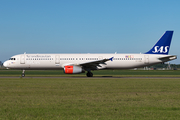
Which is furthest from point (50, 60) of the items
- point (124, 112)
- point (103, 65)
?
point (124, 112)

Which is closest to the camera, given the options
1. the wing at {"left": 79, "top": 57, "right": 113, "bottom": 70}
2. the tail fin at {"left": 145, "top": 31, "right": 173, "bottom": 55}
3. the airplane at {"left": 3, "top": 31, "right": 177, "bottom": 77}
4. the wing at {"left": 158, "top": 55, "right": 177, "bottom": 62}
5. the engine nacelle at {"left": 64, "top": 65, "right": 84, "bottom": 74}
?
the engine nacelle at {"left": 64, "top": 65, "right": 84, "bottom": 74}

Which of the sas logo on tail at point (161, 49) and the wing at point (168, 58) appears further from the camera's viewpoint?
the sas logo on tail at point (161, 49)

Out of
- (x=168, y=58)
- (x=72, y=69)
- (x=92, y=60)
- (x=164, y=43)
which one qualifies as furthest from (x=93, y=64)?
(x=164, y=43)

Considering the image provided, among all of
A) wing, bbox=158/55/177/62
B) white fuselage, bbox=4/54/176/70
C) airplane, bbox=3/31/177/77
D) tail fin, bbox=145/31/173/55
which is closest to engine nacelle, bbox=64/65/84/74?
airplane, bbox=3/31/177/77

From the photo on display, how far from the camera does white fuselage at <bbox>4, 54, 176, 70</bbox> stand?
114 ft

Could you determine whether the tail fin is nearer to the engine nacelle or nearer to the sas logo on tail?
the sas logo on tail

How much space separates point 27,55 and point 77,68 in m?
9.14

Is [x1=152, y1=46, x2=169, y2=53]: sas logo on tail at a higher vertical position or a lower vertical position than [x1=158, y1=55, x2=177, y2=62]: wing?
higher

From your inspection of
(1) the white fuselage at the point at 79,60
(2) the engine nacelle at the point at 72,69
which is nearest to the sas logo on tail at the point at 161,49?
(1) the white fuselage at the point at 79,60

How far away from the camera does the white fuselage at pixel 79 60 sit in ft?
114

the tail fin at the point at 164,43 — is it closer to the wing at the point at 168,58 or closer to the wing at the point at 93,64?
the wing at the point at 168,58

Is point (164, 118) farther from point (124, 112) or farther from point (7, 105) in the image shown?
point (7, 105)

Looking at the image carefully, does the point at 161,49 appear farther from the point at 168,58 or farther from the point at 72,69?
the point at 72,69

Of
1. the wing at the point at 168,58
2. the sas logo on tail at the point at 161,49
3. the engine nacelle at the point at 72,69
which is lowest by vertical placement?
the engine nacelle at the point at 72,69
